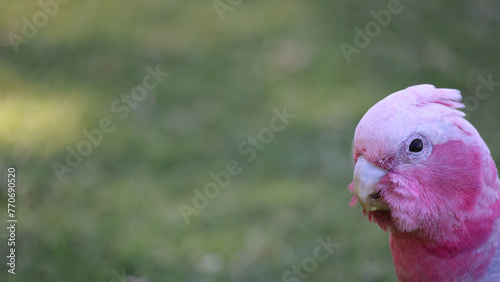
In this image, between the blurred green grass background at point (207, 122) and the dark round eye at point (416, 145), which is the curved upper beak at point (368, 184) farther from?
the blurred green grass background at point (207, 122)

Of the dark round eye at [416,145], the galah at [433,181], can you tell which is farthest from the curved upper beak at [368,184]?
the dark round eye at [416,145]

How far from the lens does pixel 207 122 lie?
4.43m

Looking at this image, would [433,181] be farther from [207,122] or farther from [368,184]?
[207,122]

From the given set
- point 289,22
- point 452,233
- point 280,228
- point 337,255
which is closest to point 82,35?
point 289,22

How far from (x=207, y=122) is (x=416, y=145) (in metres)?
2.69

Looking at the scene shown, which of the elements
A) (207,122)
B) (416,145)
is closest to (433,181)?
(416,145)

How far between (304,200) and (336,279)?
0.73 metres

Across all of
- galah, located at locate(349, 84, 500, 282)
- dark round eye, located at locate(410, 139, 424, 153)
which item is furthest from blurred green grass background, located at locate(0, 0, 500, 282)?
dark round eye, located at locate(410, 139, 424, 153)

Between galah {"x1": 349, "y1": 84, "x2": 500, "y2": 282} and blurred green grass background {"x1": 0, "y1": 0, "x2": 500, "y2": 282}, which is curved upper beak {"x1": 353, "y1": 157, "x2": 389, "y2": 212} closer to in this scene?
galah {"x1": 349, "y1": 84, "x2": 500, "y2": 282}

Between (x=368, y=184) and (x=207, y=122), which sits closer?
(x=368, y=184)

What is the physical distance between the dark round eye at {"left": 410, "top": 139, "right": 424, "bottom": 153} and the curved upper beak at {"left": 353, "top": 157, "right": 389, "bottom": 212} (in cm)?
14

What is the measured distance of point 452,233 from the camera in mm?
→ 1999

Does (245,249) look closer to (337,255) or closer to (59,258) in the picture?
(337,255)

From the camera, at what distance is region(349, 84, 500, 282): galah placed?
6.36 ft
